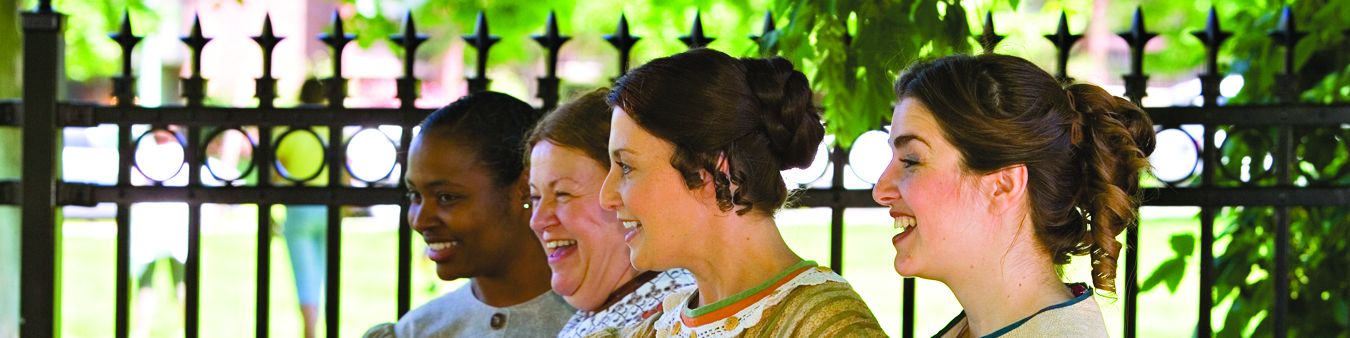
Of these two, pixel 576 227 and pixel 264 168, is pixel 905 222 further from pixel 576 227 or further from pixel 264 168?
pixel 264 168

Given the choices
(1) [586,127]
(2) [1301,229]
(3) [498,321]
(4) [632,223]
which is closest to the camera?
(4) [632,223]

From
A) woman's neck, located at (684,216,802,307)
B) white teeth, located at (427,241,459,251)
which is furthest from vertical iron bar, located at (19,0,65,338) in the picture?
woman's neck, located at (684,216,802,307)

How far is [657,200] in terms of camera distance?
2.21 meters

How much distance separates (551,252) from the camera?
273cm

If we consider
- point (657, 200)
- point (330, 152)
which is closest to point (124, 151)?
point (330, 152)

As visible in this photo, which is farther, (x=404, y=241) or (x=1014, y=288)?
(x=404, y=241)

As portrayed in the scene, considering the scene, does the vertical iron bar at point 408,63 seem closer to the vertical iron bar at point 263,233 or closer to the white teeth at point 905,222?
the vertical iron bar at point 263,233

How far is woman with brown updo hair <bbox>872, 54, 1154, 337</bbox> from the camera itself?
6.47ft

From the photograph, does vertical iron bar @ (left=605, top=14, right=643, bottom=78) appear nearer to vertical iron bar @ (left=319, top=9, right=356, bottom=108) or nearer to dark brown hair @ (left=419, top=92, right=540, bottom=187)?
dark brown hair @ (left=419, top=92, right=540, bottom=187)

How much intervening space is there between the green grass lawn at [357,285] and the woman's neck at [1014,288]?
13.2 ft

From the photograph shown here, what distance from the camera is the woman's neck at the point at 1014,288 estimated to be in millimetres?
1998

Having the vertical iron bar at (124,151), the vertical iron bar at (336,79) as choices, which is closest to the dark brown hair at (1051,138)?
the vertical iron bar at (336,79)

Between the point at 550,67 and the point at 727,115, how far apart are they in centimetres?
126

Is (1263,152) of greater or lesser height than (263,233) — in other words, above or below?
above
